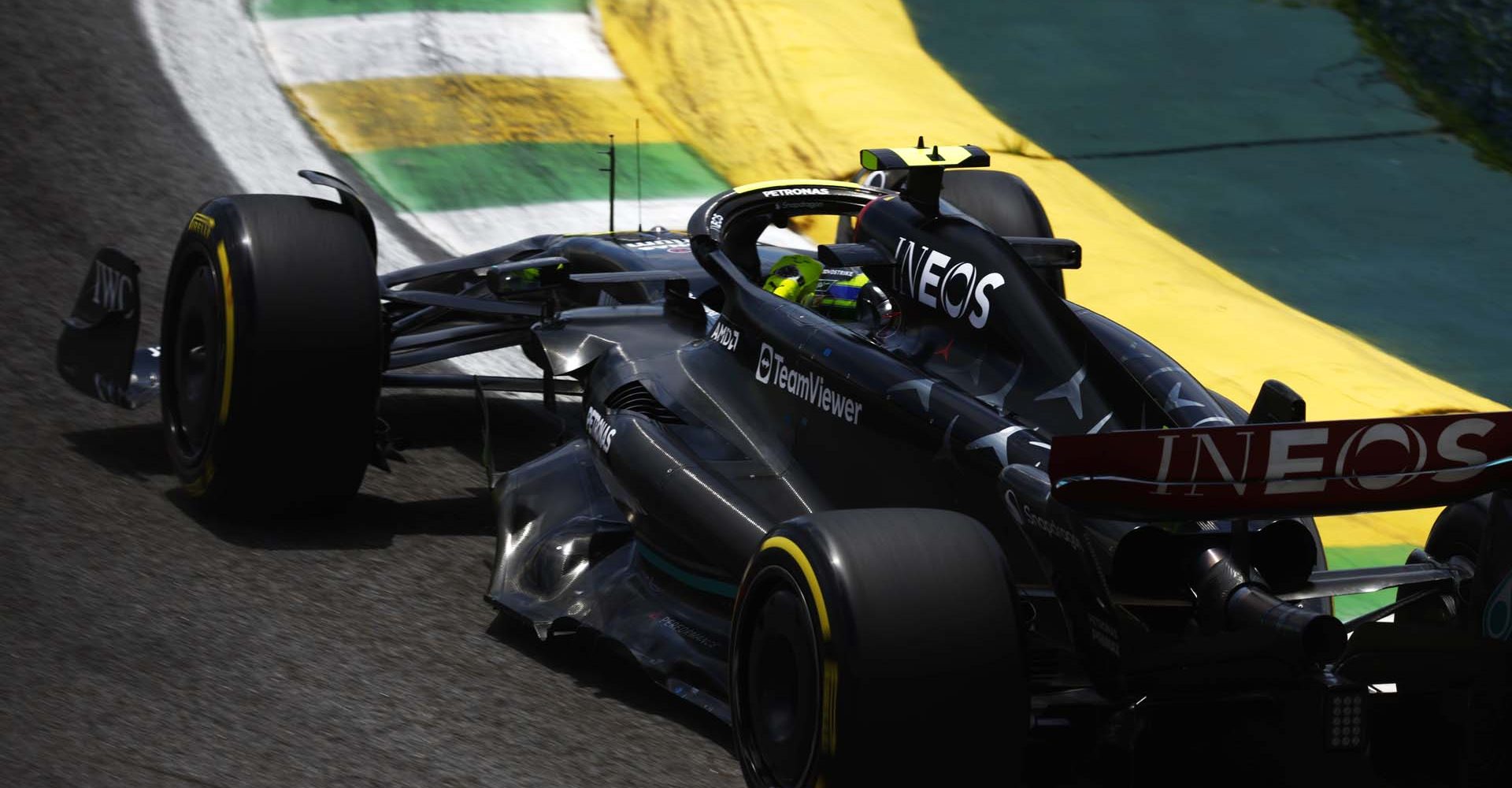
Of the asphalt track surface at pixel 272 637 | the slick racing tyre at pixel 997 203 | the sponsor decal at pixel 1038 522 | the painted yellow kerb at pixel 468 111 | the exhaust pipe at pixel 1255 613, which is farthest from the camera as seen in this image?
the painted yellow kerb at pixel 468 111

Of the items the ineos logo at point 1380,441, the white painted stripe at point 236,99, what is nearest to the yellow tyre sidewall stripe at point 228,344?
the white painted stripe at point 236,99

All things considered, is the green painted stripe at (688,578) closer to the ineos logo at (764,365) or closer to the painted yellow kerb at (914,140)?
the ineos logo at (764,365)

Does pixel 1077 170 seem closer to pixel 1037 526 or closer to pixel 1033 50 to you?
pixel 1033 50

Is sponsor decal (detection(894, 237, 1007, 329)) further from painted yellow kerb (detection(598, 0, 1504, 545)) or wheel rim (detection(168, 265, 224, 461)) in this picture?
painted yellow kerb (detection(598, 0, 1504, 545))

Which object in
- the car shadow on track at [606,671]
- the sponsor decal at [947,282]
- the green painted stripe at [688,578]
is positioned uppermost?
the sponsor decal at [947,282]

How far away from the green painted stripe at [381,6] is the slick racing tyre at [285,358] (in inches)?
219

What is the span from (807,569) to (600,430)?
1.98 metres

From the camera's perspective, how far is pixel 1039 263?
572 cm

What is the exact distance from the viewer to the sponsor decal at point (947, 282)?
462cm

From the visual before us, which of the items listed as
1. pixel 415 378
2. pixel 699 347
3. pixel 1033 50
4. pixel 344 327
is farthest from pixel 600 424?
pixel 1033 50

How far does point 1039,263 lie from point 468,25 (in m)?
6.48

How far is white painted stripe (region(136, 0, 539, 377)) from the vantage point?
934cm

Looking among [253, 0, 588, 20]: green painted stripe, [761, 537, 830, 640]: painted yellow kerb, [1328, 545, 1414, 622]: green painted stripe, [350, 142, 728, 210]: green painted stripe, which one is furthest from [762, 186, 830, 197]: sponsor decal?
[253, 0, 588, 20]: green painted stripe

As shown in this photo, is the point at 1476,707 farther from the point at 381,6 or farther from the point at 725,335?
the point at 381,6
